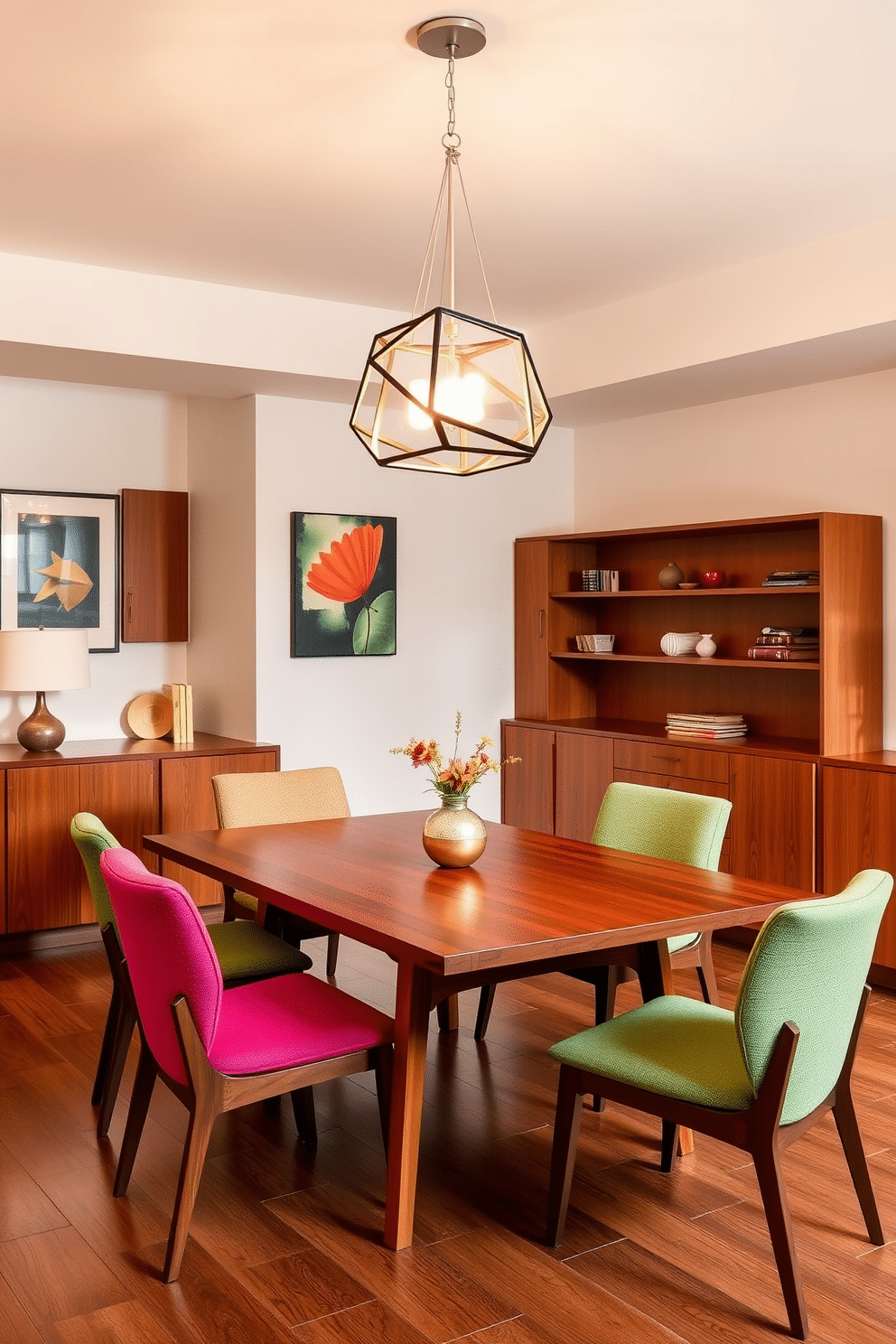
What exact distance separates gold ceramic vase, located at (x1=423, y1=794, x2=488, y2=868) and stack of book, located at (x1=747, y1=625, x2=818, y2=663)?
7.34 feet

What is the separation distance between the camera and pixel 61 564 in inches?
218

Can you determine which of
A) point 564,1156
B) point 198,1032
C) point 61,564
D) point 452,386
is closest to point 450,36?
point 452,386

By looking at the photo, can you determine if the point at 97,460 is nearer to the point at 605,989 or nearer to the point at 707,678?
the point at 707,678

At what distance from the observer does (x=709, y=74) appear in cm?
303

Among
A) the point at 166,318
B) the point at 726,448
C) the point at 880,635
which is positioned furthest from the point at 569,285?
the point at 880,635

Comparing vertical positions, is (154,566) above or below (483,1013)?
above

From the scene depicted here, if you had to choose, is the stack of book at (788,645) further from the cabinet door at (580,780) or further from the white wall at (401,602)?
the white wall at (401,602)

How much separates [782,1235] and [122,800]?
3.46m

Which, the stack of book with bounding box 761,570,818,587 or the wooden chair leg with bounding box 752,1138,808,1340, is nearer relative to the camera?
the wooden chair leg with bounding box 752,1138,808,1340

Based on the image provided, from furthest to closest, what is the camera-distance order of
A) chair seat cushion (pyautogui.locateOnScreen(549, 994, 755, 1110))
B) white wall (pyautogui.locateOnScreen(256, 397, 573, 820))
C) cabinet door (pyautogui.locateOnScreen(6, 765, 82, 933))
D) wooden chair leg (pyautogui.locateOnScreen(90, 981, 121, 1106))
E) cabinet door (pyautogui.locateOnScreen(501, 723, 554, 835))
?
cabinet door (pyautogui.locateOnScreen(501, 723, 554, 835))
white wall (pyautogui.locateOnScreen(256, 397, 573, 820))
cabinet door (pyautogui.locateOnScreen(6, 765, 82, 933))
wooden chair leg (pyautogui.locateOnScreen(90, 981, 121, 1106))
chair seat cushion (pyautogui.locateOnScreen(549, 994, 755, 1110))

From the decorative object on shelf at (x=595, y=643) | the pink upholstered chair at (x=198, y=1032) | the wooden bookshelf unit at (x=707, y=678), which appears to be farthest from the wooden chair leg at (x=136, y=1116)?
the decorative object on shelf at (x=595, y=643)

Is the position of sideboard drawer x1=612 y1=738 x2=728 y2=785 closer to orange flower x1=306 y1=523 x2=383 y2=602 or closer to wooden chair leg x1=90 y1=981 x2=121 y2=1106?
orange flower x1=306 y1=523 x2=383 y2=602

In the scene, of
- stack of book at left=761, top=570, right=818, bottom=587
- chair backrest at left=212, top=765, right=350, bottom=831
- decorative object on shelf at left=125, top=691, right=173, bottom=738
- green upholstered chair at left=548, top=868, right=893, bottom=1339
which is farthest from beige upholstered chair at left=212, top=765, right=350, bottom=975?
stack of book at left=761, top=570, right=818, bottom=587

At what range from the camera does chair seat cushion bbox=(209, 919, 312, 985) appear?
331 centimetres
